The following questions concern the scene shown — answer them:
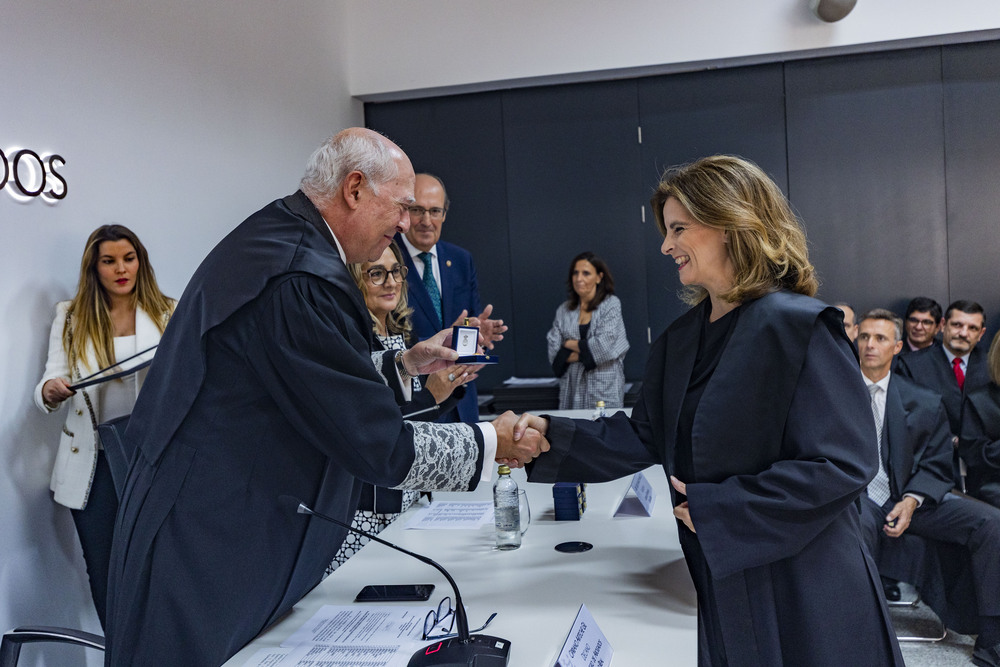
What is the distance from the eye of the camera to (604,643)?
1361 millimetres

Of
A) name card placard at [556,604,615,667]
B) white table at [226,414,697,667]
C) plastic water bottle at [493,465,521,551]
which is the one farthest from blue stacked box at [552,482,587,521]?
name card placard at [556,604,615,667]

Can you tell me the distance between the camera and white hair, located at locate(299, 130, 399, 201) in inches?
64.4

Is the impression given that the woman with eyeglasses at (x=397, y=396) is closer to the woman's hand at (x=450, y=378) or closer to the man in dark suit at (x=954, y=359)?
the woman's hand at (x=450, y=378)

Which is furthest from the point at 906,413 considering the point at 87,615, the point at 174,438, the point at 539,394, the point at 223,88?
the point at 223,88

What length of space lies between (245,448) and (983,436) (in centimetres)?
337

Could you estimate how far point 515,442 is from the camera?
180 cm

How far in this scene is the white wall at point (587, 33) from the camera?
5.19 metres

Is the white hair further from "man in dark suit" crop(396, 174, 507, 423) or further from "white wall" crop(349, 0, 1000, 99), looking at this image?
"white wall" crop(349, 0, 1000, 99)

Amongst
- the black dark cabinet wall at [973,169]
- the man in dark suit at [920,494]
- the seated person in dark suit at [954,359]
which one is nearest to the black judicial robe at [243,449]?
the man in dark suit at [920,494]

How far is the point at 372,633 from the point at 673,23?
197 inches

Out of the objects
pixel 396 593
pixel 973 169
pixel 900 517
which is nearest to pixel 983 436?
pixel 900 517

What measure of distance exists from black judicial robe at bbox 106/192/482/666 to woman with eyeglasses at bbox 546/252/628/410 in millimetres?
3583

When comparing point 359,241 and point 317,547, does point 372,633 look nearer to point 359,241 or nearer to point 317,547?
point 317,547

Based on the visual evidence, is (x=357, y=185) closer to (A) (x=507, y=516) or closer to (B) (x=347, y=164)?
(B) (x=347, y=164)
